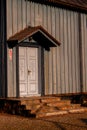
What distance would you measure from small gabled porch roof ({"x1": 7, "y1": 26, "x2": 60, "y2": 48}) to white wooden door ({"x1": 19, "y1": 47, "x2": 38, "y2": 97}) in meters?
0.55

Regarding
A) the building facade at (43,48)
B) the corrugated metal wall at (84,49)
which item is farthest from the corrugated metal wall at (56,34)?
the corrugated metal wall at (84,49)

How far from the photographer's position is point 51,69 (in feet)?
63.9

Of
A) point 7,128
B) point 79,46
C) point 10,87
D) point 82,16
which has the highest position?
point 82,16

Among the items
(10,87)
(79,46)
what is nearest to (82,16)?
(79,46)

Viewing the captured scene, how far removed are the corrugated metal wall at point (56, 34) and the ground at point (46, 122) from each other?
367 centimetres

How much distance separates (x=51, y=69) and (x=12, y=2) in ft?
12.2

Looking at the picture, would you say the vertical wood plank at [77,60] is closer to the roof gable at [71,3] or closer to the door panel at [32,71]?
the roof gable at [71,3]

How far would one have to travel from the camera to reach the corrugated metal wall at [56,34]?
1819cm

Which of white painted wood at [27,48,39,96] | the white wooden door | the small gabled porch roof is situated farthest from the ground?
the small gabled porch roof

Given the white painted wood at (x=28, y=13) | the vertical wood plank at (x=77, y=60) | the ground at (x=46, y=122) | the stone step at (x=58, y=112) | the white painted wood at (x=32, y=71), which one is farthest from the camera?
the vertical wood plank at (x=77, y=60)

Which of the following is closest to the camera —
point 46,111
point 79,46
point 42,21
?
point 46,111

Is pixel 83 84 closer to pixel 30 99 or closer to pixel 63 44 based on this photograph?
pixel 63 44

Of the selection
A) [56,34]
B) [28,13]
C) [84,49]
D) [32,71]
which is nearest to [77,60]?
[84,49]

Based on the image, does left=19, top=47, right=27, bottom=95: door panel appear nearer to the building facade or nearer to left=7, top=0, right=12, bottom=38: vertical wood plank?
the building facade
